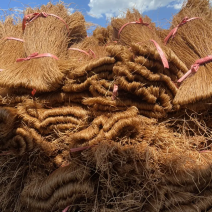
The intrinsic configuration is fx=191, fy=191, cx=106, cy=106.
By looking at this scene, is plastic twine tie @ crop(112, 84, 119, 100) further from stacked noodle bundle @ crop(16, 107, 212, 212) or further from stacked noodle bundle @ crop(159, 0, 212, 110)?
stacked noodle bundle @ crop(159, 0, 212, 110)

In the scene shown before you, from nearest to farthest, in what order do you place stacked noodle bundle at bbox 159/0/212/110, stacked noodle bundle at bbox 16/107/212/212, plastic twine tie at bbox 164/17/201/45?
1. stacked noodle bundle at bbox 16/107/212/212
2. stacked noodle bundle at bbox 159/0/212/110
3. plastic twine tie at bbox 164/17/201/45

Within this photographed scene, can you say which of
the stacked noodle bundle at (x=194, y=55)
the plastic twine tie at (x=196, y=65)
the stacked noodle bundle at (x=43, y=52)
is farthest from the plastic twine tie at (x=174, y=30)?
the stacked noodle bundle at (x=43, y=52)

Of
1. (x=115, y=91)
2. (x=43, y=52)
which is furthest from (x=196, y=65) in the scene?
(x=43, y=52)

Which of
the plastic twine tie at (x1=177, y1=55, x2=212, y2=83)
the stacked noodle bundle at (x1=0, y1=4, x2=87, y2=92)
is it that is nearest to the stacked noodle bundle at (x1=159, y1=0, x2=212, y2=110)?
the plastic twine tie at (x1=177, y1=55, x2=212, y2=83)

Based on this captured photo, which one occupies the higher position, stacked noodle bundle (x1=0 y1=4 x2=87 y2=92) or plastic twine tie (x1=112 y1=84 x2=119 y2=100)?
stacked noodle bundle (x1=0 y1=4 x2=87 y2=92)

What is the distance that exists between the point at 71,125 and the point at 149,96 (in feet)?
1.53

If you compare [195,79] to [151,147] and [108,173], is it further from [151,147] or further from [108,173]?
[108,173]

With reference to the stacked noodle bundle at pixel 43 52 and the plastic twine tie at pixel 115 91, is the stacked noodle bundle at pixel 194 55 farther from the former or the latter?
the stacked noodle bundle at pixel 43 52

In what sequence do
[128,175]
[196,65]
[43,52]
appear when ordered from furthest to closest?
[43,52] < [196,65] < [128,175]

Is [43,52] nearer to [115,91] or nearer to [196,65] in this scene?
[115,91]

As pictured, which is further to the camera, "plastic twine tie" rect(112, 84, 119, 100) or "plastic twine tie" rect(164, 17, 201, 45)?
"plastic twine tie" rect(164, 17, 201, 45)

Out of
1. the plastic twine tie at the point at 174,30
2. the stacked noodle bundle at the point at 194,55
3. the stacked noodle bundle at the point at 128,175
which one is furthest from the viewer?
the plastic twine tie at the point at 174,30

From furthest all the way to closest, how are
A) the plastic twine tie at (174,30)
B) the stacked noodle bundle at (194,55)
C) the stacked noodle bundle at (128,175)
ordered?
1. the plastic twine tie at (174,30)
2. the stacked noodle bundle at (194,55)
3. the stacked noodle bundle at (128,175)

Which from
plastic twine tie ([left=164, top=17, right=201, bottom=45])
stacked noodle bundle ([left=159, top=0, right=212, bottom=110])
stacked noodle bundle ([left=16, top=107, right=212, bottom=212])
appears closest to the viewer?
stacked noodle bundle ([left=16, top=107, right=212, bottom=212])
